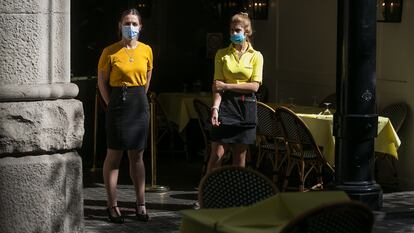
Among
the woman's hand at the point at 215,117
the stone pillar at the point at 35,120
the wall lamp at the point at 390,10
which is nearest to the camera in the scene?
the stone pillar at the point at 35,120

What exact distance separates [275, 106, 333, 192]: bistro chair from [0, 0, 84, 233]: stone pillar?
418 centimetres

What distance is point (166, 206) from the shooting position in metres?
10.4

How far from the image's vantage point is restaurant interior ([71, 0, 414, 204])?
11.9 m

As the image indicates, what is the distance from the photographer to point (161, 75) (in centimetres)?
1440

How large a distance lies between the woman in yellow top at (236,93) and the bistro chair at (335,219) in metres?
4.67

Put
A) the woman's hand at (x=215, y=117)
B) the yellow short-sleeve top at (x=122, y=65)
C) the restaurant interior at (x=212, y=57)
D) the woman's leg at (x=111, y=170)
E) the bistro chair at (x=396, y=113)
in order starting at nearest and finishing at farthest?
the yellow short-sleeve top at (x=122, y=65) → the woman's leg at (x=111, y=170) → the woman's hand at (x=215, y=117) → the bistro chair at (x=396, y=113) → the restaurant interior at (x=212, y=57)

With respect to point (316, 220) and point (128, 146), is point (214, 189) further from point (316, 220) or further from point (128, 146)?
point (128, 146)

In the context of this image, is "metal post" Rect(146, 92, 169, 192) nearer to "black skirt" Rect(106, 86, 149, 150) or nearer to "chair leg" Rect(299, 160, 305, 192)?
"chair leg" Rect(299, 160, 305, 192)

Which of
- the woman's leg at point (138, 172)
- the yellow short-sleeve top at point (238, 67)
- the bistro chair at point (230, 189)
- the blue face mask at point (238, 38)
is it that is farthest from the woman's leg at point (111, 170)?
the bistro chair at point (230, 189)

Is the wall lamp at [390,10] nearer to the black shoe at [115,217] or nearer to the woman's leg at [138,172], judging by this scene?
the woman's leg at [138,172]

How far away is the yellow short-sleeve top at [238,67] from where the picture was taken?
31.6 ft

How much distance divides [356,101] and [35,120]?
3.84m

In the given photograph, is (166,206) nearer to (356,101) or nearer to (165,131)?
(356,101)

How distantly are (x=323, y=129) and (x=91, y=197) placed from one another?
251 cm
